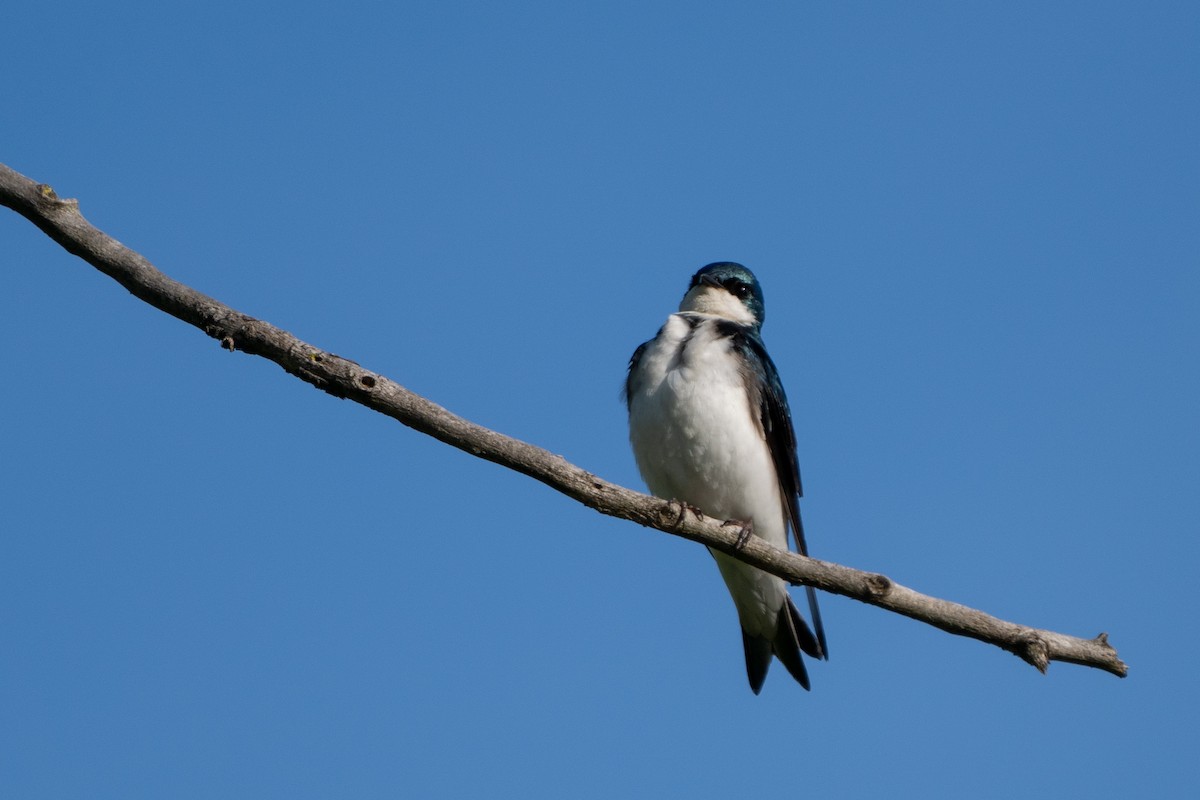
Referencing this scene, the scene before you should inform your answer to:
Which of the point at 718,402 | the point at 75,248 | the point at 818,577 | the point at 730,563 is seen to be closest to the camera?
the point at 75,248

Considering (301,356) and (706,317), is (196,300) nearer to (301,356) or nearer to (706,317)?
(301,356)

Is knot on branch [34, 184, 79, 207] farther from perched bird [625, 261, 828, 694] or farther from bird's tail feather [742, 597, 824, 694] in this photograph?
bird's tail feather [742, 597, 824, 694]

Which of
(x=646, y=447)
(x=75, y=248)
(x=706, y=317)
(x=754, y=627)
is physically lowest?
(x=75, y=248)

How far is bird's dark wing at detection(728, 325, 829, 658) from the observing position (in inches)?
230

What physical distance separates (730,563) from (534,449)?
111 inches

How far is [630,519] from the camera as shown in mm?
3770

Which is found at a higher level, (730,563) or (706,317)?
(706,317)

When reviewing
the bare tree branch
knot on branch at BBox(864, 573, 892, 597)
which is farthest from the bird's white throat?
knot on branch at BBox(864, 573, 892, 597)

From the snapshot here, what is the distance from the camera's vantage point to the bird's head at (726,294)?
6.77 metres

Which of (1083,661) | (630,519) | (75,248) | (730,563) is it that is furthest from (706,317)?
(75,248)

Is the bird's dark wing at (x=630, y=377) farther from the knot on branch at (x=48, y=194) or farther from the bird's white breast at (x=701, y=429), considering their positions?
the knot on branch at (x=48, y=194)

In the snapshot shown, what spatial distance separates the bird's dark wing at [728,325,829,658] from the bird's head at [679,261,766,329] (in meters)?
0.53

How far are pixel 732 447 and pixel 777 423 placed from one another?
42 cm

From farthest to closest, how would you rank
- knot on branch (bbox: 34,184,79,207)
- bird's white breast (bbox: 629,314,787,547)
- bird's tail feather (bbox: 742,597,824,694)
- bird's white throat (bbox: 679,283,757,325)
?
bird's white throat (bbox: 679,283,757,325)
bird's tail feather (bbox: 742,597,824,694)
bird's white breast (bbox: 629,314,787,547)
knot on branch (bbox: 34,184,79,207)
